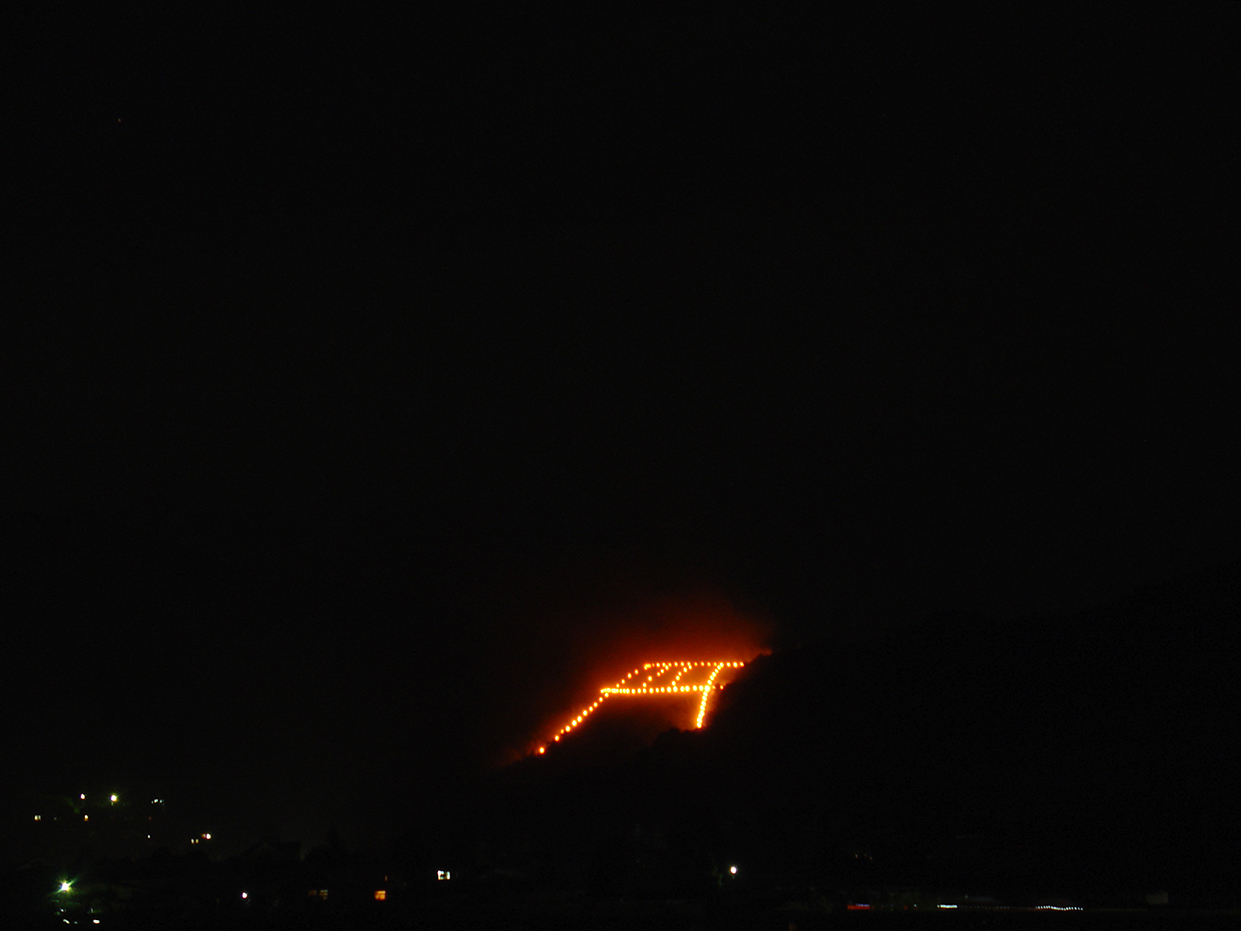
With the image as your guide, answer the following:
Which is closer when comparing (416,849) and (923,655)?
(416,849)

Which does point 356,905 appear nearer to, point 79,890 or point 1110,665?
point 79,890

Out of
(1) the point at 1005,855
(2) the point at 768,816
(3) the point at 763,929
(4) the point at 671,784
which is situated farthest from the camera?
(4) the point at 671,784

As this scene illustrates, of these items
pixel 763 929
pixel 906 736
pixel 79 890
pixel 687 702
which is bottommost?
pixel 763 929

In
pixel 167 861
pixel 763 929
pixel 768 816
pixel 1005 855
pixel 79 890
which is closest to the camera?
pixel 763 929

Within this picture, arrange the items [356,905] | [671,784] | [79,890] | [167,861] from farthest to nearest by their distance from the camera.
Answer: [671,784] < [167,861] < [79,890] < [356,905]

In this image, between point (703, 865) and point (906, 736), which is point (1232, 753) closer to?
point (906, 736)

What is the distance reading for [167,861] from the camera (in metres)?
26.4

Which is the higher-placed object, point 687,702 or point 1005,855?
point 687,702

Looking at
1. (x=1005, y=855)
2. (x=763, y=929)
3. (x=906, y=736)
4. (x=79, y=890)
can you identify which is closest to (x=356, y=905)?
(x=79, y=890)

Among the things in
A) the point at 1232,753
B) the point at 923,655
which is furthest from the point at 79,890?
the point at 923,655

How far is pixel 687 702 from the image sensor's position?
50125 mm

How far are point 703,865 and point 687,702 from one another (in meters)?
27.2

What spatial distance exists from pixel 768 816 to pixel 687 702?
1955 cm

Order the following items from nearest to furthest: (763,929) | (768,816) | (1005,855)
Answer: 1. (763,929)
2. (1005,855)
3. (768,816)
